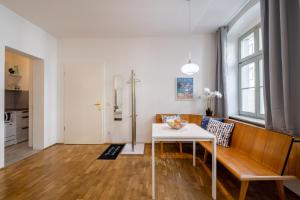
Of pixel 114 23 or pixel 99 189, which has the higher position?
pixel 114 23

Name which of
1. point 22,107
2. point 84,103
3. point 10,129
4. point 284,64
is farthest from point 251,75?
point 22,107

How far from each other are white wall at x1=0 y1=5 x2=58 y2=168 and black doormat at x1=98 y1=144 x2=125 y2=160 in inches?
58.9

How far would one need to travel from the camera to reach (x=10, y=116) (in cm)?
415

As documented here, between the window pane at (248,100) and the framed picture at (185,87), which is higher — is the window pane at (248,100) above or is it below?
below

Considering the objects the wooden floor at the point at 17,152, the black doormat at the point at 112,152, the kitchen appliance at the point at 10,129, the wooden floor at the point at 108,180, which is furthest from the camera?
the kitchen appliance at the point at 10,129

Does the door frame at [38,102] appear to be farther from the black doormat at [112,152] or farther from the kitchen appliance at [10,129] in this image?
the black doormat at [112,152]

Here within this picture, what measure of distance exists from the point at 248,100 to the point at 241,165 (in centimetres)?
184

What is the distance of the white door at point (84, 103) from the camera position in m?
4.16

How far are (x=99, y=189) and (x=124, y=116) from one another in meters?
2.23

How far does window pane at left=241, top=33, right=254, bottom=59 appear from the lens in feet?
10.4

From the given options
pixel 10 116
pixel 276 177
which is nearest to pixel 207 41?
pixel 276 177

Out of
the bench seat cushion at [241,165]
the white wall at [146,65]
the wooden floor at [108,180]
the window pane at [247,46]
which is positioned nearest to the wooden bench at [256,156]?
the bench seat cushion at [241,165]

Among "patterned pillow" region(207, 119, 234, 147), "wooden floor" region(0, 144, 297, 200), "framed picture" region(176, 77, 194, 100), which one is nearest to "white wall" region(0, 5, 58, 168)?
"wooden floor" region(0, 144, 297, 200)

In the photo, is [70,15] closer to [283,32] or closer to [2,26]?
[2,26]
